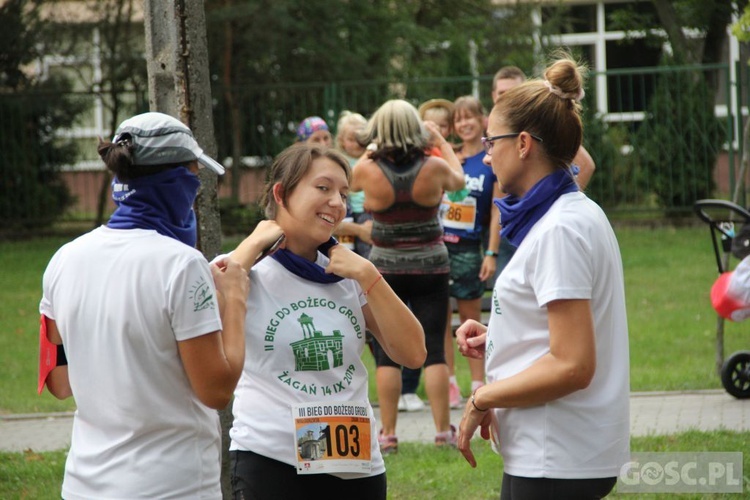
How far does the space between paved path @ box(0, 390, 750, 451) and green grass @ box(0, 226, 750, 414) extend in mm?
270

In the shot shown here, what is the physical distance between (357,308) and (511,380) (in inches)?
27.4

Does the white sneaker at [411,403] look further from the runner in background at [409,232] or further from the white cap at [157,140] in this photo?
the white cap at [157,140]

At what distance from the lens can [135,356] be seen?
9.12ft

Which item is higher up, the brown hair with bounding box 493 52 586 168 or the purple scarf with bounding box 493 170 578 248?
the brown hair with bounding box 493 52 586 168

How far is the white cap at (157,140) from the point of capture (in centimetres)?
288

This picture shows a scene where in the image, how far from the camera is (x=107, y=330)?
9.14ft

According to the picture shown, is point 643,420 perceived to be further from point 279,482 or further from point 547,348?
point 547,348

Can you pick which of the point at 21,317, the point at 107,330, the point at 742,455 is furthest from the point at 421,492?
the point at 21,317

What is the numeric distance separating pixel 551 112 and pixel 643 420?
4568 mm

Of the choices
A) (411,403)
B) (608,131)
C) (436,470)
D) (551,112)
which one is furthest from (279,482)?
(608,131)

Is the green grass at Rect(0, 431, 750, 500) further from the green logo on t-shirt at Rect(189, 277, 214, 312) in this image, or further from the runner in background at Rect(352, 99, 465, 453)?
the green logo on t-shirt at Rect(189, 277, 214, 312)

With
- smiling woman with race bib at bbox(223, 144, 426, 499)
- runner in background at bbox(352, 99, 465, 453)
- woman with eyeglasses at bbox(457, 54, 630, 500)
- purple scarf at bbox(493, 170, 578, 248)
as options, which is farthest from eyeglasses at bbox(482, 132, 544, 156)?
runner in background at bbox(352, 99, 465, 453)

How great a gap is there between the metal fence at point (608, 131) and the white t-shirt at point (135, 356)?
43.4ft

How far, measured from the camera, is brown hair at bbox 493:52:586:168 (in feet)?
9.93
